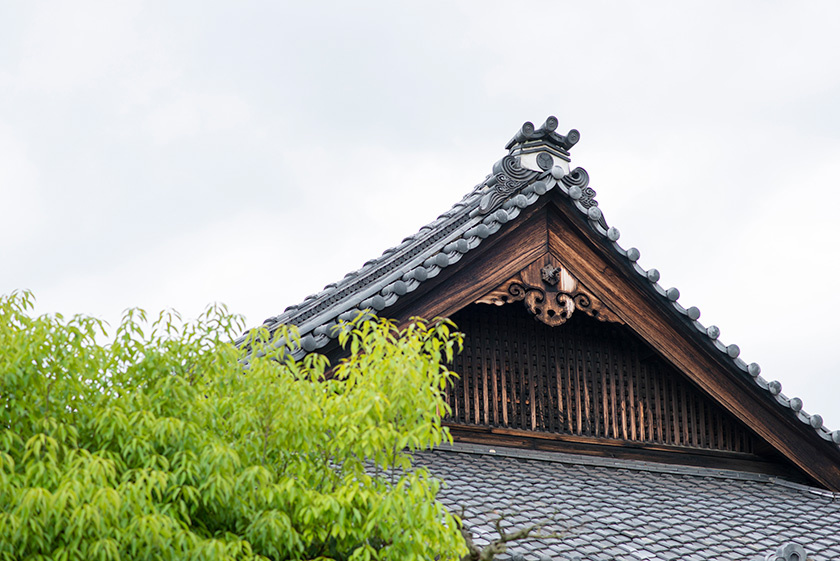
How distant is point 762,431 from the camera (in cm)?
961

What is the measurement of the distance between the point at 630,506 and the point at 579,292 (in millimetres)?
2017

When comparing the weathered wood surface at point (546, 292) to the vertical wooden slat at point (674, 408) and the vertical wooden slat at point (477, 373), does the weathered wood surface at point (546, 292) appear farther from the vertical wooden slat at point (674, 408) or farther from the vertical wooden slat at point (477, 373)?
the vertical wooden slat at point (674, 408)

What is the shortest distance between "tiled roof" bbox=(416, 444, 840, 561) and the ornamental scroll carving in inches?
52.6

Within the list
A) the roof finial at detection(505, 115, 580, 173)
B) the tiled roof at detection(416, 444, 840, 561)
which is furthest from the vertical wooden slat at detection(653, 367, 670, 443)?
the roof finial at detection(505, 115, 580, 173)

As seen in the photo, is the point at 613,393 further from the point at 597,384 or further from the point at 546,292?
the point at 546,292

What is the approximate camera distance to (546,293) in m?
8.82

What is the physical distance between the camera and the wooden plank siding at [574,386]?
29.8 ft

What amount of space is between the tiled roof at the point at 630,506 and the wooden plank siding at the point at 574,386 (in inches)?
13.7

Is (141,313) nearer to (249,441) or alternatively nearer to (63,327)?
(63,327)

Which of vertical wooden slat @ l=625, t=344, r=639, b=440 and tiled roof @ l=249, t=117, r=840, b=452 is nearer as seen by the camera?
tiled roof @ l=249, t=117, r=840, b=452

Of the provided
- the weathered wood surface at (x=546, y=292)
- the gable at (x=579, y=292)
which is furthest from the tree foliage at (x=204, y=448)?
the weathered wood surface at (x=546, y=292)

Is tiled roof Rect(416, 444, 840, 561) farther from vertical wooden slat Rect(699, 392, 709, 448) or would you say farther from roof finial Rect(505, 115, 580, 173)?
roof finial Rect(505, 115, 580, 173)

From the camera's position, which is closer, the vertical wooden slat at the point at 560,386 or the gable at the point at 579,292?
the gable at the point at 579,292

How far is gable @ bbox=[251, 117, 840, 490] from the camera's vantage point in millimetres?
8469
